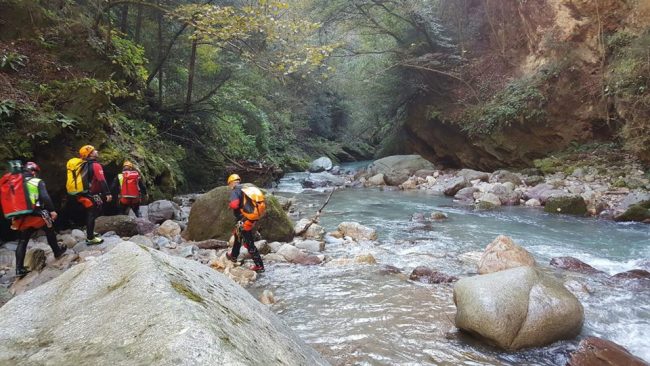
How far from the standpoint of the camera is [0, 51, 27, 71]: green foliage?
7488mm

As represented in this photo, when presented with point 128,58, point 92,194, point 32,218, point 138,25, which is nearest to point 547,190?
point 92,194

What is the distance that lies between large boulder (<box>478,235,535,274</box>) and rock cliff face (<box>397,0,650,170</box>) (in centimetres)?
848

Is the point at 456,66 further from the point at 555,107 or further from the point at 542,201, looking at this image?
the point at 542,201

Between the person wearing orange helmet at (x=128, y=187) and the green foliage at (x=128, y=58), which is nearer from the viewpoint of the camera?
the person wearing orange helmet at (x=128, y=187)

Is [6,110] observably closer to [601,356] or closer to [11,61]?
[11,61]

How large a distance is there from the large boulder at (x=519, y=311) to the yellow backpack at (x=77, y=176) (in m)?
6.02

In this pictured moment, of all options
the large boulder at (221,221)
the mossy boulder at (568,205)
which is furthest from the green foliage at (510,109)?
the large boulder at (221,221)

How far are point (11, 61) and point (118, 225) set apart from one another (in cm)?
362

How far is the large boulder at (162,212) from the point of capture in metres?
9.19

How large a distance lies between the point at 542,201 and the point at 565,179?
2.14 m

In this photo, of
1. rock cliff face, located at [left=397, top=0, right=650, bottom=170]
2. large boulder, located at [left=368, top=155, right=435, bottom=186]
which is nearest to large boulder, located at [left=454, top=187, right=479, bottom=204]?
rock cliff face, located at [left=397, top=0, right=650, bottom=170]

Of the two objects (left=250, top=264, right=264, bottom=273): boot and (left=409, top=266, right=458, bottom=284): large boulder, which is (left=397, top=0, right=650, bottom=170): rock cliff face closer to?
(left=409, top=266, right=458, bottom=284): large boulder

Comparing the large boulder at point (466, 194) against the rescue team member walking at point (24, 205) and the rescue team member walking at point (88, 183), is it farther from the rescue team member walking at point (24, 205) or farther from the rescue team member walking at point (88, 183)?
the rescue team member walking at point (24, 205)

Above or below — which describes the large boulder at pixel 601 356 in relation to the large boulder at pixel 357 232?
above
